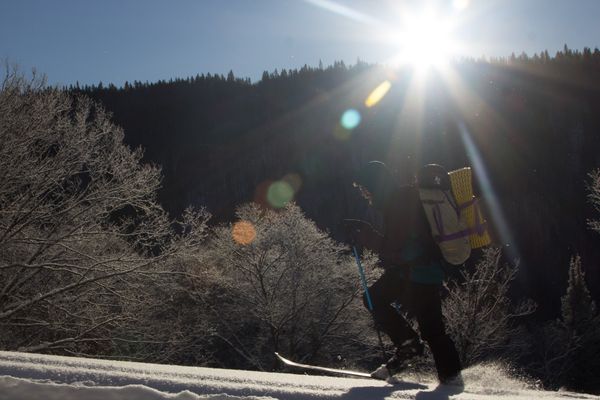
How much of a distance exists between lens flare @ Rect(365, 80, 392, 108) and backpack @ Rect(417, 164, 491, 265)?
115 meters

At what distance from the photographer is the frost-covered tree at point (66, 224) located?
1120 centimetres

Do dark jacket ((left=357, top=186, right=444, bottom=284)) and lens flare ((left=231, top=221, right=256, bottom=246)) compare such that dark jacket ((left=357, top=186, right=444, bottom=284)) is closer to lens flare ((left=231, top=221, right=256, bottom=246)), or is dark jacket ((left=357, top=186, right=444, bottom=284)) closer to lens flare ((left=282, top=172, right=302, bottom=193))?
lens flare ((left=231, top=221, right=256, bottom=246))

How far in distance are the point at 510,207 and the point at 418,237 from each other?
9593cm

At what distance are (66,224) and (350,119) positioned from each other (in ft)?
347

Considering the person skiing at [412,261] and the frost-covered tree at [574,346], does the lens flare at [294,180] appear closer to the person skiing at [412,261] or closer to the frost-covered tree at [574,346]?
the frost-covered tree at [574,346]

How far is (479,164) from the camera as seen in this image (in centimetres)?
10688

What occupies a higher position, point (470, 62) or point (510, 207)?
point (470, 62)

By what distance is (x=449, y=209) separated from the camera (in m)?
4.61

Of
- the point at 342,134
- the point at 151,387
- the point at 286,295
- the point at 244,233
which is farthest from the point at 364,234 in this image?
the point at 342,134

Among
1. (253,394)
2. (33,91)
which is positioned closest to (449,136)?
(33,91)

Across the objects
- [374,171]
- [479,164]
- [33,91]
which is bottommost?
[374,171]

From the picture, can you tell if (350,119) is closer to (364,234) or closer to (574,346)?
Result: (574,346)

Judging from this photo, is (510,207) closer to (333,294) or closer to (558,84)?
(558,84)

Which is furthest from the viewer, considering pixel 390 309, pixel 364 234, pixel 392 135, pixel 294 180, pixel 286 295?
pixel 392 135
